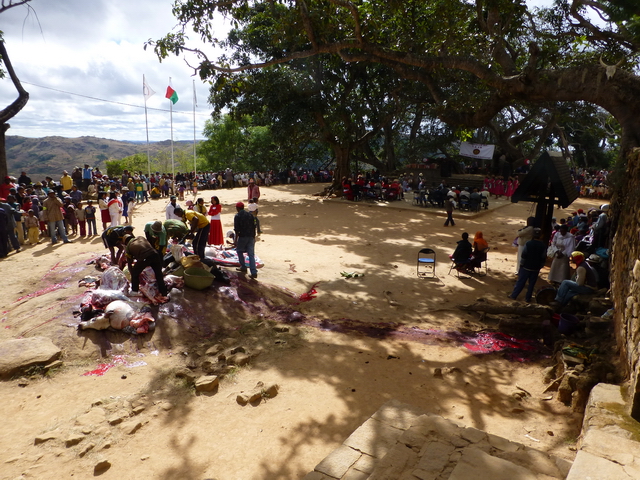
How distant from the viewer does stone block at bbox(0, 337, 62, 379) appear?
5211 millimetres

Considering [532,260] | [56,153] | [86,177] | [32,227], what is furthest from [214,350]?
[56,153]

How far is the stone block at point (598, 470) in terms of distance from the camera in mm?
2869

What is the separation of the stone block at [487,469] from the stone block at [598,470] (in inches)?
10.9

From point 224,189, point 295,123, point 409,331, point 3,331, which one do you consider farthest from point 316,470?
point 224,189

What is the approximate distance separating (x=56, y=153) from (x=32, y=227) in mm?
112510

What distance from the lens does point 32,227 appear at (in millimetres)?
11852

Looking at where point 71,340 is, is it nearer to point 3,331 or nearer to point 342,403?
point 3,331

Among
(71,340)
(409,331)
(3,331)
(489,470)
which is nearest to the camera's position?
(489,470)

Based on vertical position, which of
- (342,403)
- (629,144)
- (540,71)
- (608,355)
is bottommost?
(342,403)

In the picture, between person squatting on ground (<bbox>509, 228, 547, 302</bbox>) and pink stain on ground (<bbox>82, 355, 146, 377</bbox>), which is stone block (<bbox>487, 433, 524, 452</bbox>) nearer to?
pink stain on ground (<bbox>82, 355, 146, 377</bbox>)

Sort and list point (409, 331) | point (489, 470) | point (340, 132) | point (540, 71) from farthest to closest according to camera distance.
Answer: point (340, 132)
point (540, 71)
point (409, 331)
point (489, 470)

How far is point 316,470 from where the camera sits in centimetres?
338

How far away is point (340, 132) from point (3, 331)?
18.6 metres

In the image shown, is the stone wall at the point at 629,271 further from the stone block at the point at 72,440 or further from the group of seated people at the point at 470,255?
the stone block at the point at 72,440
